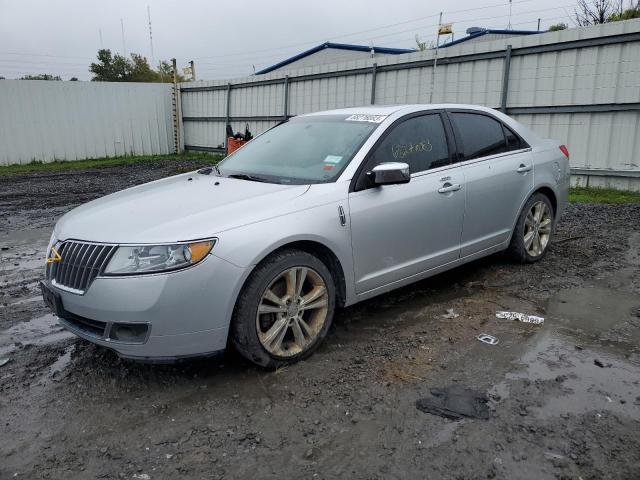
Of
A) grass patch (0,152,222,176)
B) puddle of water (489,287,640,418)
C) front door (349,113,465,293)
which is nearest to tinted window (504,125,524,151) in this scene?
front door (349,113,465,293)

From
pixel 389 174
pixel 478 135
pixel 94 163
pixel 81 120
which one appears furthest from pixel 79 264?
pixel 81 120

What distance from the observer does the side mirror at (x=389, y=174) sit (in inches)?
144

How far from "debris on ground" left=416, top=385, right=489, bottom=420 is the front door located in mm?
997

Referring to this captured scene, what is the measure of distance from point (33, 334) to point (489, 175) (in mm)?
3951

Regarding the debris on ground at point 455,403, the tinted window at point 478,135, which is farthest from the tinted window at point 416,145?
the debris on ground at point 455,403

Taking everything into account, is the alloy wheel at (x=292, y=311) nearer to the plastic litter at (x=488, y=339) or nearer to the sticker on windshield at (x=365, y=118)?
the plastic litter at (x=488, y=339)

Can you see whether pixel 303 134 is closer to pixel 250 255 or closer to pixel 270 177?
pixel 270 177

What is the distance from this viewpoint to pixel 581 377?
326cm

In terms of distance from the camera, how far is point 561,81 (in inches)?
375

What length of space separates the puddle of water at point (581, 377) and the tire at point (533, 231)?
5.12ft

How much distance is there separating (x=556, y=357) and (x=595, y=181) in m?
7.07

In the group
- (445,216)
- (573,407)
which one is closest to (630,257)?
(445,216)

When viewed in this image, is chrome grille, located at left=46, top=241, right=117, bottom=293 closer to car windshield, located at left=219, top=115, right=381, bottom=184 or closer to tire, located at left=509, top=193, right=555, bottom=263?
car windshield, located at left=219, top=115, right=381, bottom=184

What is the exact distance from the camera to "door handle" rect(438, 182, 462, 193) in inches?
167
